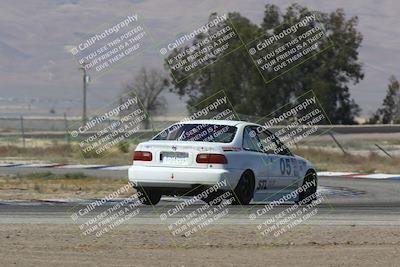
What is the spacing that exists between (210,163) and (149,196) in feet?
4.55

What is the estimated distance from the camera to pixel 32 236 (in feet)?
42.0

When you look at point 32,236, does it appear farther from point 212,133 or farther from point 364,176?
point 364,176

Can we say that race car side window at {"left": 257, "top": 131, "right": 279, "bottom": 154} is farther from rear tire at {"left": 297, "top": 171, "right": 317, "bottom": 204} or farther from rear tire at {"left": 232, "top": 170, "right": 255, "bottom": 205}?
rear tire at {"left": 297, "top": 171, "right": 317, "bottom": 204}

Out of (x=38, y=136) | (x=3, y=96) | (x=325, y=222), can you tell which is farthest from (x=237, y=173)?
(x=3, y=96)

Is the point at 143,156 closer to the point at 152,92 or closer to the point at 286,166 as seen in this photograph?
the point at 286,166

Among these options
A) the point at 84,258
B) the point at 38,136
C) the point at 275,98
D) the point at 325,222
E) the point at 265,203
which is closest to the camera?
the point at 84,258

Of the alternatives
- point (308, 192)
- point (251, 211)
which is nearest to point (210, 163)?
point (251, 211)

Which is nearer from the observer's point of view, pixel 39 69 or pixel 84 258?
pixel 84 258

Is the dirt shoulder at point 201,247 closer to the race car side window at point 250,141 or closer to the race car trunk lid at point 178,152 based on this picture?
the race car trunk lid at point 178,152

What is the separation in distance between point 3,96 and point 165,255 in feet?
543

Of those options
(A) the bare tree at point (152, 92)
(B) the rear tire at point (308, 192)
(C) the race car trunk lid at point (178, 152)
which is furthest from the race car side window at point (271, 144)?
(A) the bare tree at point (152, 92)

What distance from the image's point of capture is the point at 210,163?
17297 millimetres

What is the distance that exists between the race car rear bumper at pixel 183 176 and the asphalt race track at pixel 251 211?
0.40 metres

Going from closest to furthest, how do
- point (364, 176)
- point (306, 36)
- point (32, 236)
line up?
point (32, 236) → point (364, 176) → point (306, 36)
